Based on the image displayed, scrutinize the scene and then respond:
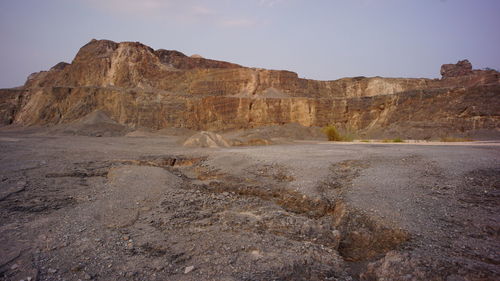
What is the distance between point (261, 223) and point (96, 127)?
25573 mm

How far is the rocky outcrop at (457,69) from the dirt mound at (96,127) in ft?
162

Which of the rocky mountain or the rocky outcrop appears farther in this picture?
the rocky outcrop

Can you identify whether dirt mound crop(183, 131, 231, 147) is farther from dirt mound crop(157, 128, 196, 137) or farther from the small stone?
the small stone

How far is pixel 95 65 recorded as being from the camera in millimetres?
39562

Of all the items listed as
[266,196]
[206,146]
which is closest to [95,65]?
[206,146]

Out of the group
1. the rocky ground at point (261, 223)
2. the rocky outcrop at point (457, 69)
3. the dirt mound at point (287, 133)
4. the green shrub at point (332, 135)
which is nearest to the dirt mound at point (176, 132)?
the dirt mound at point (287, 133)

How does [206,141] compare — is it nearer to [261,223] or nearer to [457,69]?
[261,223]

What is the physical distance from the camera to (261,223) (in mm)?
4590

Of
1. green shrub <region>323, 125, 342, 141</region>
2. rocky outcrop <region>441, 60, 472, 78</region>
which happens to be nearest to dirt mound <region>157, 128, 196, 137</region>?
green shrub <region>323, 125, 342, 141</region>

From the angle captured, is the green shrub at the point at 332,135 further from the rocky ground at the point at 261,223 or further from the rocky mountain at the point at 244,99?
the rocky ground at the point at 261,223

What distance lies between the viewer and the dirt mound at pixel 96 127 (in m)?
24.1

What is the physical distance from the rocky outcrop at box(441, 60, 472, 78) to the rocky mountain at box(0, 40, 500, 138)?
13 centimetres

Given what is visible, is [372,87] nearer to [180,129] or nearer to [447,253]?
[180,129]

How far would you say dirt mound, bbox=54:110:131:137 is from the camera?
24094mm
